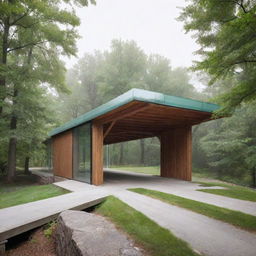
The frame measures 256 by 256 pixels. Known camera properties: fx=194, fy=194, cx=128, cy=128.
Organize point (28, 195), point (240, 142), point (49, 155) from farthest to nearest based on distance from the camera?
point (49, 155) < point (240, 142) < point (28, 195)

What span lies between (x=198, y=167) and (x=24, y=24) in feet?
60.6

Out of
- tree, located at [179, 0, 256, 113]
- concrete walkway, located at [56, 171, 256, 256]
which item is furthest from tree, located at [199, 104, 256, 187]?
concrete walkway, located at [56, 171, 256, 256]

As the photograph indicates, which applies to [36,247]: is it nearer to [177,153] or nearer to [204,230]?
[204,230]

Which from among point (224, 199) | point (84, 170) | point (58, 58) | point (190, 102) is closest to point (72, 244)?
point (224, 199)

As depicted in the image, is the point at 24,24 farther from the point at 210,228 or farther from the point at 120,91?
the point at 120,91

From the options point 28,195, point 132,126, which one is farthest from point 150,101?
point 28,195

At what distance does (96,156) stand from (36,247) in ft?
13.4

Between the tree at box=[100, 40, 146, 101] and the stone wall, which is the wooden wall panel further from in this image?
the tree at box=[100, 40, 146, 101]

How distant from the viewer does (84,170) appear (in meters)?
8.07

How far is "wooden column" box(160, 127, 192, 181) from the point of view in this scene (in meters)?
8.77

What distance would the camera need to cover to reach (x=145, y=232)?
9.45 ft

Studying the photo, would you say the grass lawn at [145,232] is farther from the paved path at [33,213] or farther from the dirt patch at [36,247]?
the dirt patch at [36,247]

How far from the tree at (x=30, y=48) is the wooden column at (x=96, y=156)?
4.51 meters

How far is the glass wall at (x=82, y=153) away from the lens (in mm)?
7750
